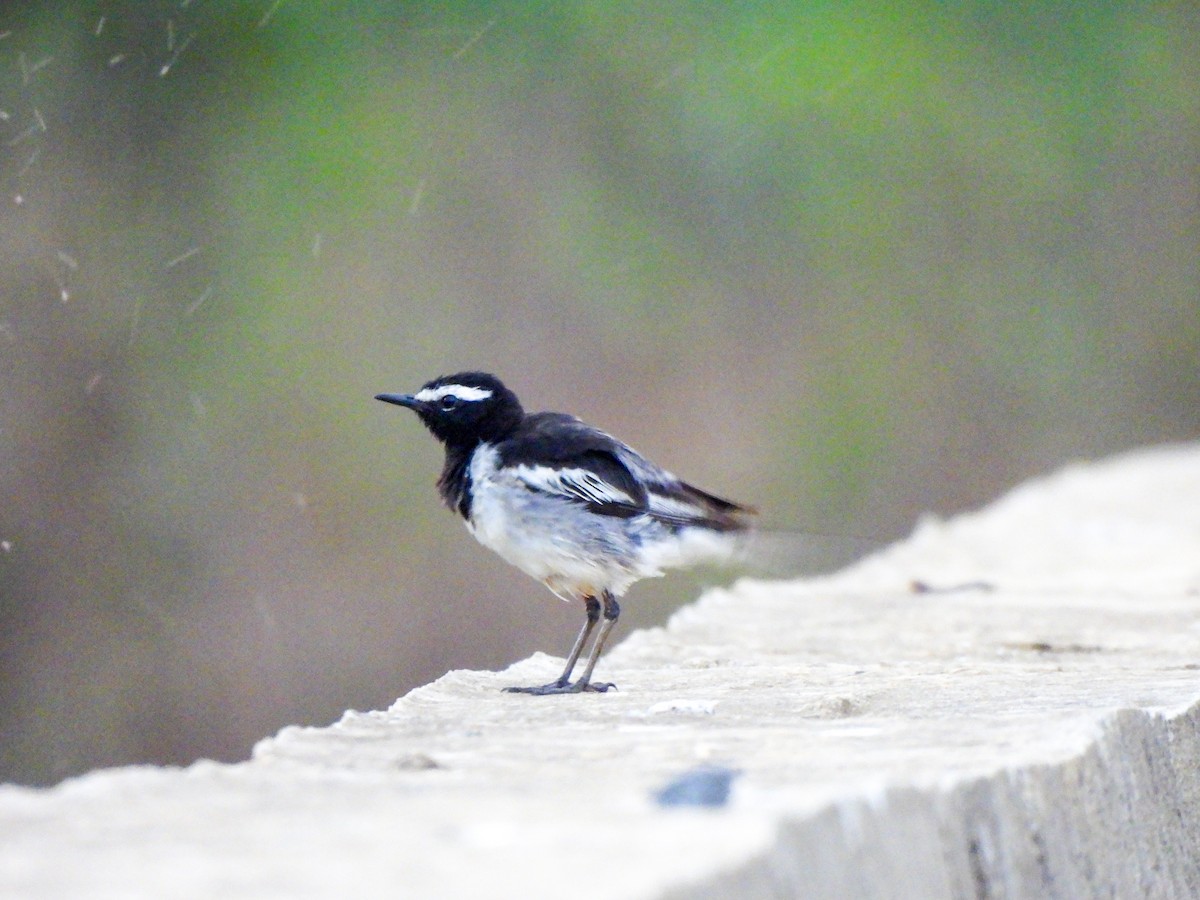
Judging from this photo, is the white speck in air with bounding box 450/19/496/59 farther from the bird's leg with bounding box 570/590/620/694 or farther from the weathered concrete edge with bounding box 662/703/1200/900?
the weathered concrete edge with bounding box 662/703/1200/900

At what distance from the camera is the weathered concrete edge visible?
2037mm

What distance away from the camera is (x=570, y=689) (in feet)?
13.5

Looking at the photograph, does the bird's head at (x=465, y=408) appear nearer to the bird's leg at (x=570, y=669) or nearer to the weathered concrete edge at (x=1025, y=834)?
the bird's leg at (x=570, y=669)

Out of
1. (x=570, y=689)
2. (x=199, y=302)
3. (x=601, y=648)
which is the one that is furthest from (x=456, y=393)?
(x=199, y=302)

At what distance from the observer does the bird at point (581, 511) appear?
484 cm

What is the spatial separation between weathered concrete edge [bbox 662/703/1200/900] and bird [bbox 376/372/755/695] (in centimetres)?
180

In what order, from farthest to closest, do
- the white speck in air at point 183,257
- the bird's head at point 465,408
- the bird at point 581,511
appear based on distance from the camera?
1. the white speck in air at point 183,257
2. the bird's head at point 465,408
3. the bird at point 581,511

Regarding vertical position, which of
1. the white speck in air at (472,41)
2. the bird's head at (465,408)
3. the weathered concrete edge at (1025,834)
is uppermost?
the white speck in air at (472,41)

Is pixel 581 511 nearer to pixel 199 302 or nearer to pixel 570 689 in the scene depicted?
pixel 570 689

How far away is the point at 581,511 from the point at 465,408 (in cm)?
60

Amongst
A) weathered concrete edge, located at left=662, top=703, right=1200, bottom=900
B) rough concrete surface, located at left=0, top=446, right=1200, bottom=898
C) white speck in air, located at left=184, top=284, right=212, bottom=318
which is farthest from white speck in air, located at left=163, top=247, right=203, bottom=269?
weathered concrete edge, located at left=662, top=703, right=1200, bottom=900

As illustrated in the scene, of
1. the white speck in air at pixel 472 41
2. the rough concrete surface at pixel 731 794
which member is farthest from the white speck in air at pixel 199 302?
the rough concrete surface at pixel 731 794

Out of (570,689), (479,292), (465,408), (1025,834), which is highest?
(479,292)

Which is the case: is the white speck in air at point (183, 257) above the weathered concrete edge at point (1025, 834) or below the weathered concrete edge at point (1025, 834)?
above
